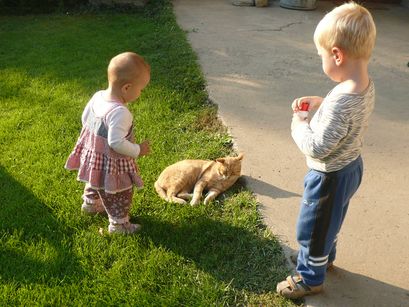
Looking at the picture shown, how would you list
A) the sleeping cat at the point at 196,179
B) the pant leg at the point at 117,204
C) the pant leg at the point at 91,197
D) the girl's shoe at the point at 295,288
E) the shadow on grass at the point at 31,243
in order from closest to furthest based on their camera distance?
the girl's shoe at the point at 295,288 < the shadow on grass at the point at 31,243 < the pant leg at the point at 117,204 < the pant leg at the point at 91,197 < the sleeping cat at the point at 196,179

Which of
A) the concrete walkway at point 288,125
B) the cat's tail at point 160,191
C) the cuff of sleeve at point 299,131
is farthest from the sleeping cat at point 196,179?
the cuff of sleeve at point 299,131

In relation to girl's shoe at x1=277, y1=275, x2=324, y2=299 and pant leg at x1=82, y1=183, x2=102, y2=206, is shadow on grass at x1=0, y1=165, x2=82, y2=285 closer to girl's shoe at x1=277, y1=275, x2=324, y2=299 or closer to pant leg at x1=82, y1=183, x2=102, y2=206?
pant leg at x1=82, y1=183, x2=102, y2=206

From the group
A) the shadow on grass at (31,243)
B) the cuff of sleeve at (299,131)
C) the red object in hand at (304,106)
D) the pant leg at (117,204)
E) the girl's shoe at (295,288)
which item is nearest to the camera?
the cuff of sleeve at (299,131)

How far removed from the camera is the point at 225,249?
272 cm

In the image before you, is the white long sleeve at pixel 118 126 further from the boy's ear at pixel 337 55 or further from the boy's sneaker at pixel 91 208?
the boy's ear at pixel 337 55

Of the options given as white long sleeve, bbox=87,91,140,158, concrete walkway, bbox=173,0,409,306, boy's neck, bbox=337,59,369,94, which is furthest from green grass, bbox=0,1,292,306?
boy's neck, bbox=337,59,369,94

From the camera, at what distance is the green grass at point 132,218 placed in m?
2.46

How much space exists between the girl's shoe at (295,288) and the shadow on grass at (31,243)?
1.10m

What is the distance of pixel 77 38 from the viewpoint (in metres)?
6.50

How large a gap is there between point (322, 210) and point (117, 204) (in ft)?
3.97

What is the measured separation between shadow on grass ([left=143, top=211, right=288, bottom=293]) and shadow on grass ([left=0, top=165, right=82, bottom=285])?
50 centimetres

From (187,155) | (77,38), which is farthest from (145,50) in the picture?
(187,155)

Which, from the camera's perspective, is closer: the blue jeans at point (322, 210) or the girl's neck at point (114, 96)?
the blue jeans at point (322, 210)

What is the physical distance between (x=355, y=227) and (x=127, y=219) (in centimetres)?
139
